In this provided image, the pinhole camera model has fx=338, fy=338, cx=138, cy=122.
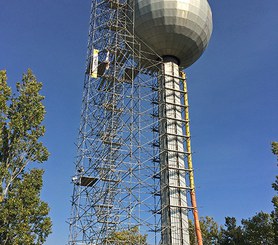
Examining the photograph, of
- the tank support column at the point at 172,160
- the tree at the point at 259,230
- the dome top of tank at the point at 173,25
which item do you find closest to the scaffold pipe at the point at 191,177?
the tank support column at the point at 172,160

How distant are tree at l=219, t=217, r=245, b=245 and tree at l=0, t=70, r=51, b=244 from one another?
71.4 feet

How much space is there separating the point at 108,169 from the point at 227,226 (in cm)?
1586

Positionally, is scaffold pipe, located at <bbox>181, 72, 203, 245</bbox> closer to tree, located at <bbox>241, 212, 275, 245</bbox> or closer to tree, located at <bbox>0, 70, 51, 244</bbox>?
tree, located at <bbox>241, 212, 275, 245</bbox>

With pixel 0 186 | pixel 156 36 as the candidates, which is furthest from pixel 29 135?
pixel 156 36

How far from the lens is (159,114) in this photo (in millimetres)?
32062

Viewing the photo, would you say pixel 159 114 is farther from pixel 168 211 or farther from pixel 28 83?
pixel 28 83

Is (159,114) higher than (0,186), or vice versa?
(159,114)

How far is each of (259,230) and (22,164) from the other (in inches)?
916

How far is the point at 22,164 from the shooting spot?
18.7m

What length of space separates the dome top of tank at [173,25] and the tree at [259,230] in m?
17.5

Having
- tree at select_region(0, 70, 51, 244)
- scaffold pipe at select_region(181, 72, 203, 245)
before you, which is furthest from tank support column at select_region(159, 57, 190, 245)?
tree at select_region(0, 70, 51, 244)

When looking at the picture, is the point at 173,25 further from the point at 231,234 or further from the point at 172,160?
the point at 231,234

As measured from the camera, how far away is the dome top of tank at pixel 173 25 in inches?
1248

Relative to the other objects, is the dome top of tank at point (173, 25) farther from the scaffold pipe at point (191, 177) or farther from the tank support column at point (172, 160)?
the scaffold pipe at point (191, 177)
